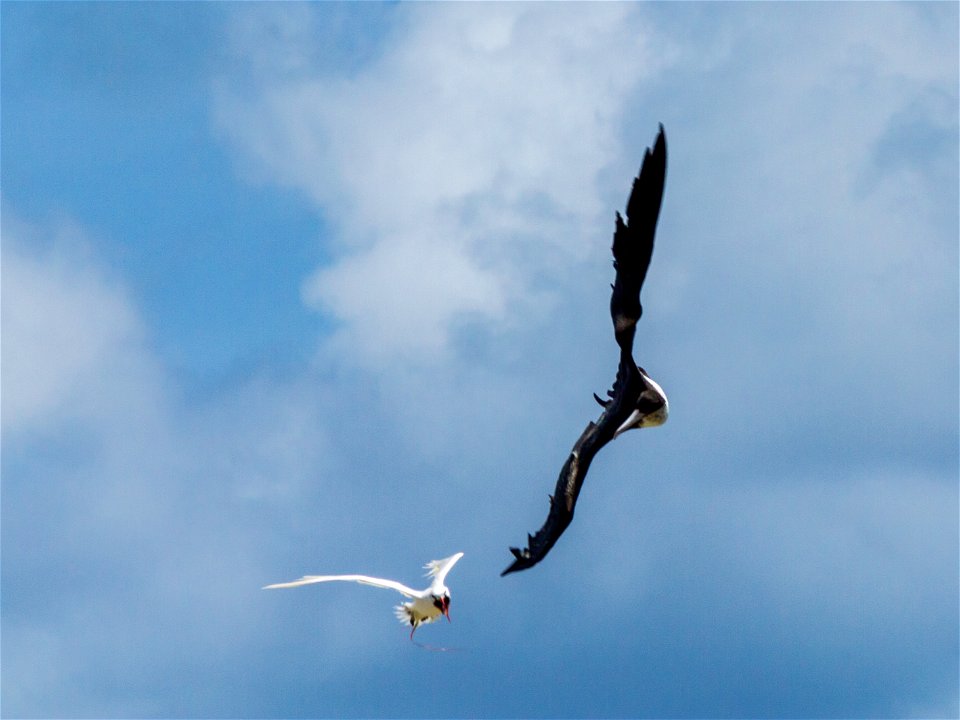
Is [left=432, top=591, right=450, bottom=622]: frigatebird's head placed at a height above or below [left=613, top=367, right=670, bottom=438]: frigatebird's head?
below

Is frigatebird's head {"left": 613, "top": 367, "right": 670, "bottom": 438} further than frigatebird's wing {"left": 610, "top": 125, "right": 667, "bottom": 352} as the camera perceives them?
Yes

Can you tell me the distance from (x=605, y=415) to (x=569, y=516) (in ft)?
18.6

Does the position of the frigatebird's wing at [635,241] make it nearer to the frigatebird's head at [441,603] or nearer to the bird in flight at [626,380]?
the bird in flight at [626,380]

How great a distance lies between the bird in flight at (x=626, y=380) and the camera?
4225cm

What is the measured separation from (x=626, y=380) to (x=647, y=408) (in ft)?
4.06

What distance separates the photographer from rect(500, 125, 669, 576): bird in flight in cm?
4225

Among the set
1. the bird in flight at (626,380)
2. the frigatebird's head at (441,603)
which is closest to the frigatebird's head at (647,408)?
the bird in flight at (626,380)

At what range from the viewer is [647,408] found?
161 ft

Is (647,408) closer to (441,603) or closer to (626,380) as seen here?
(626,380)

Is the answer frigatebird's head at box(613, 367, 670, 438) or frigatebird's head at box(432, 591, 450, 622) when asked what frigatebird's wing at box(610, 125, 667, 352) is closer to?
frigatebird's head at box(613, 367, 670, 438)

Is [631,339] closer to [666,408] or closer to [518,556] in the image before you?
[666,408]

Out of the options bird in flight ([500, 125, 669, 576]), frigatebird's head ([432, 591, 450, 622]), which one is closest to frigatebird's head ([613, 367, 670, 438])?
bird in flight ([500, 125, 669, 576])

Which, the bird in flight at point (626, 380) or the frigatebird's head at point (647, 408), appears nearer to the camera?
the bird in flight at point (626, 380)

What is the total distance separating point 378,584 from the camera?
4397 centimetres
